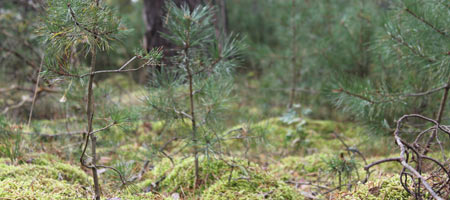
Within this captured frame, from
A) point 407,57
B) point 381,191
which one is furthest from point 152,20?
point 381,191

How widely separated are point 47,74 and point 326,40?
11.4 ft

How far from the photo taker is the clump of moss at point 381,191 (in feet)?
4.22

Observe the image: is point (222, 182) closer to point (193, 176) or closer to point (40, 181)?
point (193, 176)

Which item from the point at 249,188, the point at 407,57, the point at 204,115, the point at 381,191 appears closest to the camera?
→ the point at 381,191

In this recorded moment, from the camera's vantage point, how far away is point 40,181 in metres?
1.52

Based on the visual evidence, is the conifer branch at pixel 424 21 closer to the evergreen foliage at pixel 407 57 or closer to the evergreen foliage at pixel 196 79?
the evergreen foliage at pixel 407 57

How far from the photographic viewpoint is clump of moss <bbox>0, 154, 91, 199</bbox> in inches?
51.6

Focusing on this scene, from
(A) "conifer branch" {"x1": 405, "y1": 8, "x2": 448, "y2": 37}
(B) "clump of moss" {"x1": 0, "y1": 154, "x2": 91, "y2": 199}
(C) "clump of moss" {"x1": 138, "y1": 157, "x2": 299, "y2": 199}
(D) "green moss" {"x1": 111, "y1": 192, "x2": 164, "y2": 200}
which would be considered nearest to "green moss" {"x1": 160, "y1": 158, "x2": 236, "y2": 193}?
(C) "clump of moss" {"x1": 138, "y1": 157, "x2": 299, "y2": 199}

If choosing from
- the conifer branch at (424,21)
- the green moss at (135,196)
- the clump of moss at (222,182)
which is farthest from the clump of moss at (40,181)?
Answer: the conifer branch at (424,21)

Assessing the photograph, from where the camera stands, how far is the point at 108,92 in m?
2.49

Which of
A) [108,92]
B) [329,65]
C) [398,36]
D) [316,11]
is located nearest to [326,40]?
[329,65]

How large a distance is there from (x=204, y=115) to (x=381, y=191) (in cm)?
103

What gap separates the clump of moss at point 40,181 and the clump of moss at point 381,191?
4.19ft

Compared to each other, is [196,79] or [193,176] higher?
[196,79]
